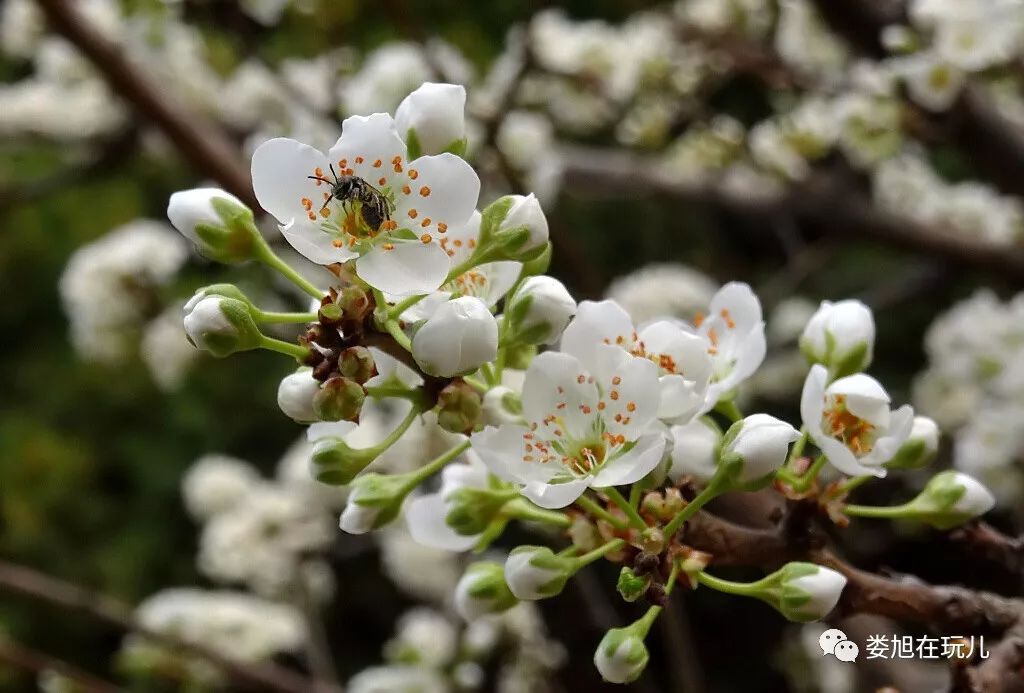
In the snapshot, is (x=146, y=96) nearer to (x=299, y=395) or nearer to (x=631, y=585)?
(x=299, y=395)

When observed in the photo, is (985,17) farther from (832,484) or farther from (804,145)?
(832,484)

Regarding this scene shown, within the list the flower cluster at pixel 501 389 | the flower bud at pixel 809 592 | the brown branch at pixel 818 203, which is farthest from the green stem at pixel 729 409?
the brown branch at pixel 818 203

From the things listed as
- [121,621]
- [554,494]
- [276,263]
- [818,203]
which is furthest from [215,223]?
[818,203]

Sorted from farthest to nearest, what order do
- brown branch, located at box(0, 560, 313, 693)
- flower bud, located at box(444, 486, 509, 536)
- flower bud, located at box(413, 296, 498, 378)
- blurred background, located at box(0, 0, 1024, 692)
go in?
blurred background, located at box(0, 0, 1024, 692) → brown branch, located at box(0, 560, 313, 693) → flower bud, located at box(444, 486, 509, 536) → flower bud, located at box(413, 296, 498, 378)

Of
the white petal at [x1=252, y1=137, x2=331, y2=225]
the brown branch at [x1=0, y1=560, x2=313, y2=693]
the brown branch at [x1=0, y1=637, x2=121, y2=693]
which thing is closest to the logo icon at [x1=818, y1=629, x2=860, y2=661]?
the white petal at [x1=252, y1=137, x2=331, y2=225]

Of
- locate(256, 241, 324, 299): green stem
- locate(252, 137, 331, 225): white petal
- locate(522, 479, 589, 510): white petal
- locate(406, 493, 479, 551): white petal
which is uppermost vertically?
locate(252, 137, 331, 225): white petal

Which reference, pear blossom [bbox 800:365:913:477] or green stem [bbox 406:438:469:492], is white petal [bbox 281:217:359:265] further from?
pear blossom [bbox 800:365:913:477]

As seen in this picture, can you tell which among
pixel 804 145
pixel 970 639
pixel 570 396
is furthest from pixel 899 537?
pixel 570 396

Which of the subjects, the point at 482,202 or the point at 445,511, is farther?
the point at 482,202
